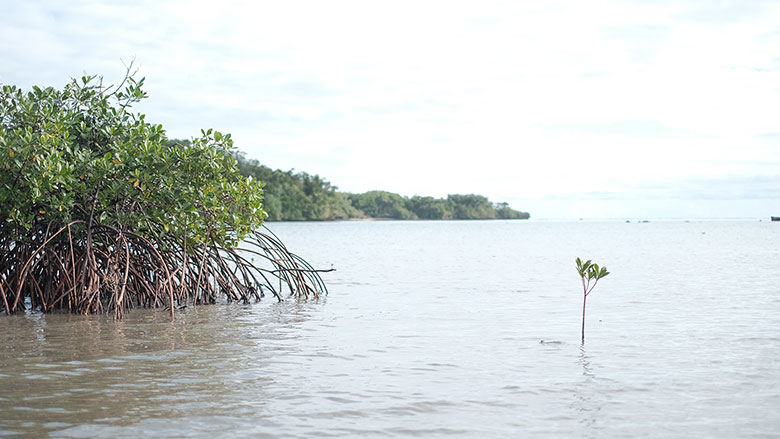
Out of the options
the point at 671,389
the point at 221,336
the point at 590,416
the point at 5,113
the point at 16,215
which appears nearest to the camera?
the point at 590,416

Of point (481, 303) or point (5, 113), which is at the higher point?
point (5, 113)

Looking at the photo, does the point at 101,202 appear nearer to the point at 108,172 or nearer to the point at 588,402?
the point at 108,172

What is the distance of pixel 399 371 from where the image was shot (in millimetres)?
6875

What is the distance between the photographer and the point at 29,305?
1129cm

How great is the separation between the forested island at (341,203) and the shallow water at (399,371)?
64601mm

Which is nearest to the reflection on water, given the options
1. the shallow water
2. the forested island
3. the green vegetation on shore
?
the shallow water

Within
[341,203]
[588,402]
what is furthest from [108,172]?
[341,203]

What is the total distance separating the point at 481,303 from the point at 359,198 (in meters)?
132

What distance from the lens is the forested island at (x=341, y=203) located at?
10306cm

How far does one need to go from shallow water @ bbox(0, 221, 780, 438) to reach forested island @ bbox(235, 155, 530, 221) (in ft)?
212

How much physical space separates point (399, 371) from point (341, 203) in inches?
4608

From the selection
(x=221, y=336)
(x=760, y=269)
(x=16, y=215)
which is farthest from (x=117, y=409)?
(x=760, y=269)

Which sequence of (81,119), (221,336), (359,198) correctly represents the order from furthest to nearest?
1. (359,198)
2. (81,119)
3. (221,336)

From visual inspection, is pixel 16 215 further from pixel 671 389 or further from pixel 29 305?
pixel 671 389
